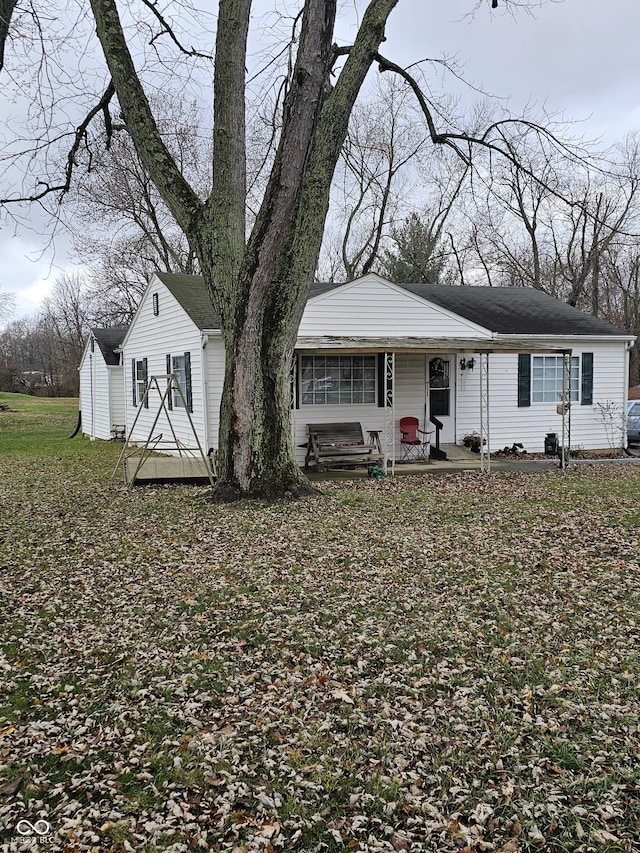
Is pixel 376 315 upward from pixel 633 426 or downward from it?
upward

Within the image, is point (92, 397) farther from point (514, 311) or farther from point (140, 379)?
point (514, 311)

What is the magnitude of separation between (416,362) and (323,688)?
35.8 ft

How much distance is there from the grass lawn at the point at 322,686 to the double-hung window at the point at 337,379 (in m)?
5.95

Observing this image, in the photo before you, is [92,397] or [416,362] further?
[92,397]

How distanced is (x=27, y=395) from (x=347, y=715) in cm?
4025

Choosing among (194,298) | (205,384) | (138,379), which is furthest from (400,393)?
(138,379)

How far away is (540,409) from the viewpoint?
1535cm

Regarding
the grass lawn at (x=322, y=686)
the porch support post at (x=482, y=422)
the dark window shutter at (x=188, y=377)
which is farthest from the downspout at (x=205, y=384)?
the grass lawn at (x=322, y=686)

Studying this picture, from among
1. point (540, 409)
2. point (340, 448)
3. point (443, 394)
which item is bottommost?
point (340, 448)

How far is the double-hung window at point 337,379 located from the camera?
43.2 feet

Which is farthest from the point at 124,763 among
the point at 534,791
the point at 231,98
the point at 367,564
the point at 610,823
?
the point at 231,98

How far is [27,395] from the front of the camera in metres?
39.4

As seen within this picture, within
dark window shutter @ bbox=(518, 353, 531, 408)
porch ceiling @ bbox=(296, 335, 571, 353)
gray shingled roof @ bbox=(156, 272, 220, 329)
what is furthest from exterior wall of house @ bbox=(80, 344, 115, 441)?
dark window shutter @ bbox=(518, 353, 531, 408)

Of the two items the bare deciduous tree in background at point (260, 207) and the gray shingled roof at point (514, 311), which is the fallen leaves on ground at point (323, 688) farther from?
the gray shingled roof at point (514, 311)
